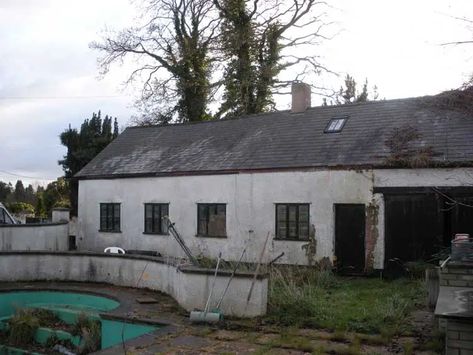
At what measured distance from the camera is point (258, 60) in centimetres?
3581

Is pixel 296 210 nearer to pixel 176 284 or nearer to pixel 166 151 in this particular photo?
pixel 176 284

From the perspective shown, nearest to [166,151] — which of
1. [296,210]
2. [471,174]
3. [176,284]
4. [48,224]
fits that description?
[48,224]

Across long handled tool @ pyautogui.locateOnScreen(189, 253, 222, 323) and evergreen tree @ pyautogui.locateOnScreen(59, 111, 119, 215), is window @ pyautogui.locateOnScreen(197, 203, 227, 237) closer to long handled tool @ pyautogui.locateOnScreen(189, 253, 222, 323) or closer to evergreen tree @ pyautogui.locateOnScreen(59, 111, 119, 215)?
long handled tool @ pyautogui.locateOnScreen(189, 253, 222, 323)

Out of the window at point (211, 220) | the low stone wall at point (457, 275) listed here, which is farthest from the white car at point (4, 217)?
the low stone wall at point (457, 275)

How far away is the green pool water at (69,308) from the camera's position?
11.0 metres

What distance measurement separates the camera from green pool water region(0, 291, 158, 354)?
11039 mm

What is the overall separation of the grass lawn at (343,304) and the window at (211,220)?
19.5 feet

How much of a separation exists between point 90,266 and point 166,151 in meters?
8.22

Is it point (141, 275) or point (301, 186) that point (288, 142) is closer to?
point (301, 186)

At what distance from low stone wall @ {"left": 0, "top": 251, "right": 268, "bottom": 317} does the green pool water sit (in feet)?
4.31

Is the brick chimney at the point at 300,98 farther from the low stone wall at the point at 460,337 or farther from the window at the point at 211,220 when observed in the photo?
the low stone wall at the point at 460,337

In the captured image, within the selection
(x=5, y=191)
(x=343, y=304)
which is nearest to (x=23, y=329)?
(x=343, y=304)

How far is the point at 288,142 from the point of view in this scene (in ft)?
64.5

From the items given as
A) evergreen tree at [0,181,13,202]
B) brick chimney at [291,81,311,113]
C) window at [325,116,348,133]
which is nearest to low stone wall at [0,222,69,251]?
brick chimney at [291,81,311,113]
